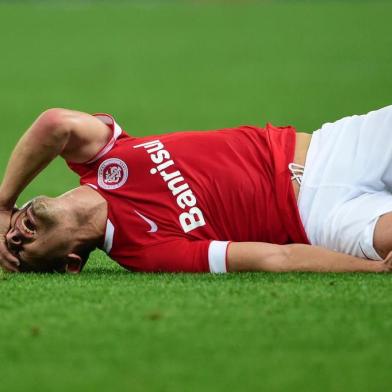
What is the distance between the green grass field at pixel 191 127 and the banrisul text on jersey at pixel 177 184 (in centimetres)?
32

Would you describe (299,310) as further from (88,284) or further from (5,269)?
(5,269)

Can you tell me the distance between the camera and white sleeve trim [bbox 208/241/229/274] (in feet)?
18.9

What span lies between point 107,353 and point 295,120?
885 cm

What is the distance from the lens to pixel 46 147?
235 inches

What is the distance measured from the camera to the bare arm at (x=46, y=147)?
5.96 meters

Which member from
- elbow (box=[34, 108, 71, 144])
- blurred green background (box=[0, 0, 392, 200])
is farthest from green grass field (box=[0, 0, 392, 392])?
elbow (box=[34, 108, 71, 144])

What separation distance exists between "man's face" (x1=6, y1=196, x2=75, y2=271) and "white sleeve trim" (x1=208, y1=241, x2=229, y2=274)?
623 millimetres

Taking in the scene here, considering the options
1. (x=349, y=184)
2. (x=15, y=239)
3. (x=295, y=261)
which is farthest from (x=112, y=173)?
(x=349, y=184)

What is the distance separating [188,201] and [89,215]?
1.42 ft

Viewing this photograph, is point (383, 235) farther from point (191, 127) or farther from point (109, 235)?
point (191, 127)

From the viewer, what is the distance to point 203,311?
16.2 ft

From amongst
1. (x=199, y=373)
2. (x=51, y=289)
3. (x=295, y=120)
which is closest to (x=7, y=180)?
(x=51, y=289)

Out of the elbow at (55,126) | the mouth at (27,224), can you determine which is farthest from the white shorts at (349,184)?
the mouth at (27,224)

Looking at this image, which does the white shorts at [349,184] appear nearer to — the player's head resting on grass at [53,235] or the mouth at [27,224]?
the player's head resting on grass at [53,235]
